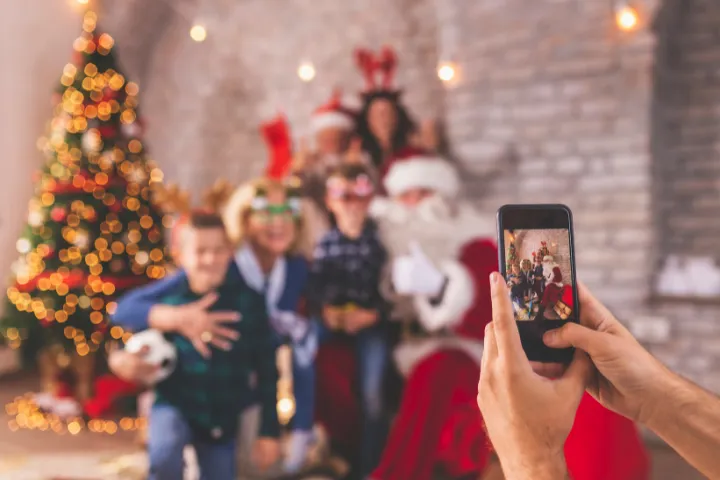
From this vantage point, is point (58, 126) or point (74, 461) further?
point (58, 126)

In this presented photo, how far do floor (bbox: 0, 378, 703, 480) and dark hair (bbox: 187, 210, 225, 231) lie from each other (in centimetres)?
110

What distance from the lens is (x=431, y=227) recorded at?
6.13 feet

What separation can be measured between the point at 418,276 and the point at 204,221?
2.11 feet

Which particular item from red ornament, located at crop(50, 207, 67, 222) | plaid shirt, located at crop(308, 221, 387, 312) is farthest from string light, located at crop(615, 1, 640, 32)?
red ornament, located at crop(50, 207, 67, 222)

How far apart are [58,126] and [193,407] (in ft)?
6.42

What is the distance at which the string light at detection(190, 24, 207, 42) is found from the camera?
340 centimetres

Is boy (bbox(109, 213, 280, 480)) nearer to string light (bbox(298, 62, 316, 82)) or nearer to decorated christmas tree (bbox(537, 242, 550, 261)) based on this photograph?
decorated christmas tree (bbox(537, 242, 550, 261))

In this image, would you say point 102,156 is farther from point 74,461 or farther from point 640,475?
point 640,475

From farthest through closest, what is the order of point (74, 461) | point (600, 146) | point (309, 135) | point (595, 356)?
point (309, 135), point (600, 146), point (74, 461), point (595, 356)

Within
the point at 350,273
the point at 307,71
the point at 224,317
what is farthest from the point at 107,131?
the point at 224,317

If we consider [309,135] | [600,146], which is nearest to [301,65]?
[309,135]

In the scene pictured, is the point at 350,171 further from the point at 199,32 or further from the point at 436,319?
the point at 199,32

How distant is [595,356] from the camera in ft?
1.94

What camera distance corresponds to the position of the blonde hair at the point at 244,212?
177 centimetres
